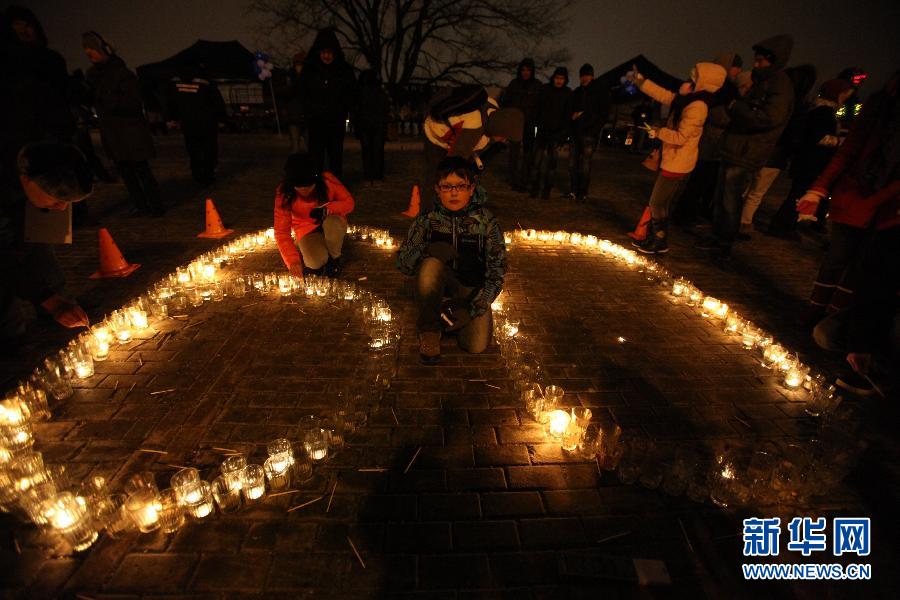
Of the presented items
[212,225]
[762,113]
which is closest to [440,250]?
[212,225]

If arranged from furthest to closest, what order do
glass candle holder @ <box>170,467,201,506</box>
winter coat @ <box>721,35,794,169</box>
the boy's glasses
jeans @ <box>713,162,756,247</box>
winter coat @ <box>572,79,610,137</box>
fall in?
winter coat @ <box>572,79,610,137</box>
jeans @ <box>713,162,756,247</box>
winter coat @ <box>721,35,794,169</box>
the boy's glasses
glass candle holder @ <box>170,467,201,506</box>

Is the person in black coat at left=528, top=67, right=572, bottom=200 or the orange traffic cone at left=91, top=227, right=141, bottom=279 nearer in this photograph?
the orange traffic cone at left=91, top=227, right=141, bottom=279

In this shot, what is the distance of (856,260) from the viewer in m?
4.08

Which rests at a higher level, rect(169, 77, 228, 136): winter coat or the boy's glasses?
rect(169, 77, 228, 136): winter coat

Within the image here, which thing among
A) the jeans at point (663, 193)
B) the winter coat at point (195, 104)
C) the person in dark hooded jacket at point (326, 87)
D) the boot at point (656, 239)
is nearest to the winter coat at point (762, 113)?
the jeans at point (663, 193)

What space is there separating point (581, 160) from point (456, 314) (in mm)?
7609

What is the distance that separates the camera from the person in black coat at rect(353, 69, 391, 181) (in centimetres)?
1026

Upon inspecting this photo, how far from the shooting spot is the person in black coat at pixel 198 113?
30.1 feet

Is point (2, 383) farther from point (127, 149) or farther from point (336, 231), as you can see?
point (127, 149)

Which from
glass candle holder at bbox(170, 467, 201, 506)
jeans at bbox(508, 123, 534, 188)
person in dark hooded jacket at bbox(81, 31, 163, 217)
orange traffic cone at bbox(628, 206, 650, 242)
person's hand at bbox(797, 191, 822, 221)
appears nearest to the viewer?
glass candle holder at bbox(170, 467, 201, 506)

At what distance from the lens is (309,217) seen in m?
5.21

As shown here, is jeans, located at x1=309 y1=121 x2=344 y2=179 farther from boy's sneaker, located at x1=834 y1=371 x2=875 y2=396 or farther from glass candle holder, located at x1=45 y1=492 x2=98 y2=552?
boy's sneaker, located at x1=834 y1=371 x2=875 y2=396

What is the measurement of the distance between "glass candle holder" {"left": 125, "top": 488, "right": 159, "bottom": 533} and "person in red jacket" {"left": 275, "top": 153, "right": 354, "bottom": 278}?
294 centimetres

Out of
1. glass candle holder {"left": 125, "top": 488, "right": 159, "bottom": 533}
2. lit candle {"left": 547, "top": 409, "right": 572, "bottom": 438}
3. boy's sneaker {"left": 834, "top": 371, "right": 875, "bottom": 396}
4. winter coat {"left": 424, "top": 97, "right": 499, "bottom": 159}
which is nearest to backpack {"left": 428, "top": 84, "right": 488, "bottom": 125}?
winter coat {"left": 424, "top": 97, "right": 499, "bottom": 159}
